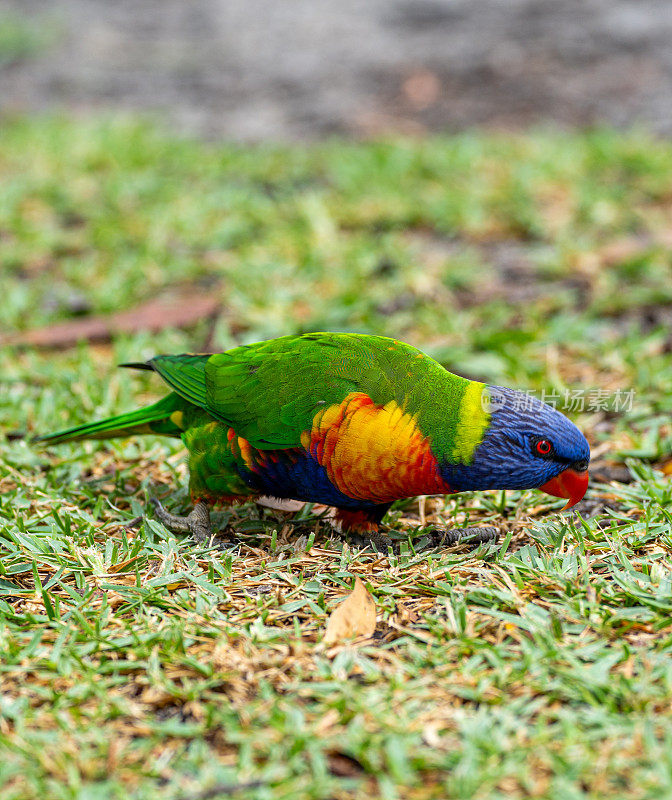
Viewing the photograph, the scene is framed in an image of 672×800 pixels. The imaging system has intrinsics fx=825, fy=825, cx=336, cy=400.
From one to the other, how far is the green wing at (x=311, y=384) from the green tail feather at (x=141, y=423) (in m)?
0.16

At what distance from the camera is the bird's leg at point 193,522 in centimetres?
282

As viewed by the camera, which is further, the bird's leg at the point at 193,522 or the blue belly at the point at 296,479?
the bird's leg at the point at 193,522

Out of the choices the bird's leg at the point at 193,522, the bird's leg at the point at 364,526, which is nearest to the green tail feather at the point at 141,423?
the bird's leg at the point at 193,522

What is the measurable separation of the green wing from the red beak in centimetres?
40

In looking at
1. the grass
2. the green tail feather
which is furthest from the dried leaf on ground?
the green tail feather

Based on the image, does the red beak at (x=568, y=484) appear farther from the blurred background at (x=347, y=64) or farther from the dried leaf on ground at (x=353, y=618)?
the blurred background at (x=347, y=64)

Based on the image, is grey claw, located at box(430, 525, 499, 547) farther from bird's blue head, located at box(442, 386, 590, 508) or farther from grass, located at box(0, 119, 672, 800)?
bird's blue head, located at box(442, 386, 590, 508)

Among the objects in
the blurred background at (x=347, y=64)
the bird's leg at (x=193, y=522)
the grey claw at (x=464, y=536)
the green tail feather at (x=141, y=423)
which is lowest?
the grey claw at (x=464, y=536)

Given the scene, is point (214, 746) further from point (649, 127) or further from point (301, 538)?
point (649, 127)

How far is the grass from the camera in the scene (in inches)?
72.9

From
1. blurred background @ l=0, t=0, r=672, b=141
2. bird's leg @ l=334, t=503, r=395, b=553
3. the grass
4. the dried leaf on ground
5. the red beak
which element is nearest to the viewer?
the grass

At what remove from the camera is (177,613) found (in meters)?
2.34

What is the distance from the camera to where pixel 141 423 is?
2.97 m

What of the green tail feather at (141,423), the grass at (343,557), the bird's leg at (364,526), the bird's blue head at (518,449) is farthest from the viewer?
the green tail feather at (141,423)
